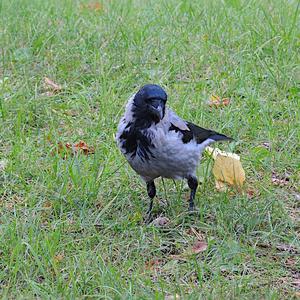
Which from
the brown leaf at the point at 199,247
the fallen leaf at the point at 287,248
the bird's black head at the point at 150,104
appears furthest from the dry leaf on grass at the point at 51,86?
the fallen leaf at the point at 287,248

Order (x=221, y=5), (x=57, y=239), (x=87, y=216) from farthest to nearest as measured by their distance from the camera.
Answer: (x=221, y=5) → (x=87, y=216) → (x=57, y=239)

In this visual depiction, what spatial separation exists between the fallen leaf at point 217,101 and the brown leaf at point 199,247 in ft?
6.12

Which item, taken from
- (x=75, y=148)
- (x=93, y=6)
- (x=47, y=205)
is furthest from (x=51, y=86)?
(x=47, y=205)

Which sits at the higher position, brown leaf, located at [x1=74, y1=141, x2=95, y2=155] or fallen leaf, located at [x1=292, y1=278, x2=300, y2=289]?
fallen leaf, located at [x1=292, y1=278, x2=300, y2=289]

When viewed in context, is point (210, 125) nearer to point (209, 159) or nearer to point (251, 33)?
point (209, 159)

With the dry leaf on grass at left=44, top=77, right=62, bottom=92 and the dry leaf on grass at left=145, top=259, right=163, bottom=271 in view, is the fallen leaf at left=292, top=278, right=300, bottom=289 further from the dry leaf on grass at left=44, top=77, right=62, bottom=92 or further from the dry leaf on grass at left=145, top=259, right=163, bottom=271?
the dry leaf on grass at left=44, top=77, right=62, bottom=92

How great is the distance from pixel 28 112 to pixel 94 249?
1922mm

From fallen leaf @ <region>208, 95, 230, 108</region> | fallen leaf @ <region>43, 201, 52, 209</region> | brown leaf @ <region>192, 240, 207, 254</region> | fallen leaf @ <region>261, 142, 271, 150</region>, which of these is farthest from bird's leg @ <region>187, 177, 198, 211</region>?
fallen leaf @ <region>208, 95, 230, 108</region>

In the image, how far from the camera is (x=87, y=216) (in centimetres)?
462

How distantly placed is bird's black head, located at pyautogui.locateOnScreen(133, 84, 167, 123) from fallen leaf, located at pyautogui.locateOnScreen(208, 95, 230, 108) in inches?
63.9

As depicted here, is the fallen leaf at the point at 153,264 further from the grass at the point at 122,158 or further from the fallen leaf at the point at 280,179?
the fallen leaf at the point at 280,179

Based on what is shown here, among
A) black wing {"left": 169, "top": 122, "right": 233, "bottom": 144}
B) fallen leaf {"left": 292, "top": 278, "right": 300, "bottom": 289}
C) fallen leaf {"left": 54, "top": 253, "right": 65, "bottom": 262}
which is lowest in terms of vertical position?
fallen leaf {"left": 54, "top": 253, "right": 65, "bottom": 262}

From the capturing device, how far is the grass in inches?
159

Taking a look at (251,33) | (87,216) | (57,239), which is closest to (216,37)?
(251,33)
